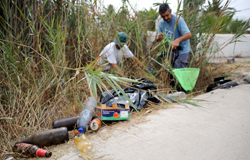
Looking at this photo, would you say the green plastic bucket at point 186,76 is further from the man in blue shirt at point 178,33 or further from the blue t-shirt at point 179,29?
the blue t-shirt at point 179,29

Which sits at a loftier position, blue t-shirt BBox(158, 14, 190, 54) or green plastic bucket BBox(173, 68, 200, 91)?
blue t-shirt BBox(158, 14, 190, 54)

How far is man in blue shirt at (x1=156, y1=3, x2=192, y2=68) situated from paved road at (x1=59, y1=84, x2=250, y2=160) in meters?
1.33

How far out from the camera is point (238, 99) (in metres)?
2.62

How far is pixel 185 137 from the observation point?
1683 millimetres

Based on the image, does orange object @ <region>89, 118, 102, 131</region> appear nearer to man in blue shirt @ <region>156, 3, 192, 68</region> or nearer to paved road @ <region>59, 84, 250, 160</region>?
paved road @ <region>59, 84, 250, 160</region>

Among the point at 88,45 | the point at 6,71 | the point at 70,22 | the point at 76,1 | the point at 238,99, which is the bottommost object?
the point at 238,99

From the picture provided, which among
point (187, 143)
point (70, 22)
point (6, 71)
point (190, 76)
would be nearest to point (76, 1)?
point (70, 22)

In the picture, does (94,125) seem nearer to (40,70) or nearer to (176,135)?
(176,135)

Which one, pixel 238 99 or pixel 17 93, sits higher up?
pixel 17 93

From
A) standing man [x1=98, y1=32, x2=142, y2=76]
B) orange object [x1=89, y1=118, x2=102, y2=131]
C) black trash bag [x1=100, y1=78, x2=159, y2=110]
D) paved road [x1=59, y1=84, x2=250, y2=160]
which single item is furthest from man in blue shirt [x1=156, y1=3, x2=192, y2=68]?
orange object [x1=89, y1=118, x2=102, y2=131]

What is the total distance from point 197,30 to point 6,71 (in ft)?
10.6

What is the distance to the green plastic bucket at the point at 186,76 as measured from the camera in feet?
9.53

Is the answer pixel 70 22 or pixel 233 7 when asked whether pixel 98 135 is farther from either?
pixel 233 7

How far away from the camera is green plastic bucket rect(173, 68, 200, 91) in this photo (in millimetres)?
2904
